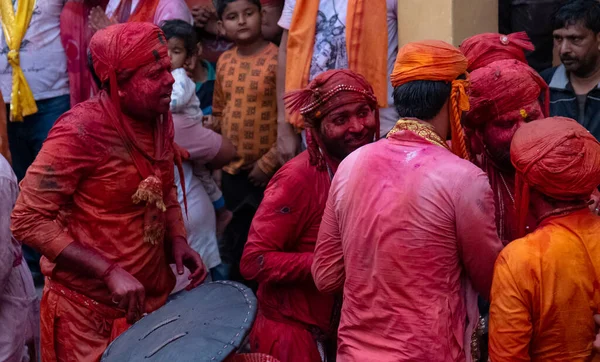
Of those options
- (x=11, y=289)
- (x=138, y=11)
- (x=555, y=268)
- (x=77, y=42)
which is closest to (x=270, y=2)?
(x=138, y=11)

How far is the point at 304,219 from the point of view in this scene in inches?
172

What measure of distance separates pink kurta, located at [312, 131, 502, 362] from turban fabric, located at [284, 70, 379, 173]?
0.87 metres

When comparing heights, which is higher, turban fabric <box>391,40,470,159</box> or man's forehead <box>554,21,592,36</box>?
turban fabric <box>391,40,470,159</box>

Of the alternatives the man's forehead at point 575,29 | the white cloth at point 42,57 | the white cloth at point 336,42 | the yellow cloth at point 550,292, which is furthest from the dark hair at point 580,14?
the white cloth at point 42,57

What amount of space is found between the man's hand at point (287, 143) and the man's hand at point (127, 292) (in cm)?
233

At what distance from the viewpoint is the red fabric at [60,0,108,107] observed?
7309 mm

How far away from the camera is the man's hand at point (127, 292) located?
13.2 ft

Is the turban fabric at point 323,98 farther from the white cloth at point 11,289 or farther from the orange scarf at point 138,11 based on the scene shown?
the orange scarf at point 138,11

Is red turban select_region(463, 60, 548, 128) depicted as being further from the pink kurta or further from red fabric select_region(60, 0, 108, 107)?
red fabric select_region(60, 0, 108, 107)

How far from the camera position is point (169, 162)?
14.9 ft

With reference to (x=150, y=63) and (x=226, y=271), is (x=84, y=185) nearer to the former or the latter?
(x=150, y=63)

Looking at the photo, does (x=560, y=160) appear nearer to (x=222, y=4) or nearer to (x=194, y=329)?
(x=194, y=329)

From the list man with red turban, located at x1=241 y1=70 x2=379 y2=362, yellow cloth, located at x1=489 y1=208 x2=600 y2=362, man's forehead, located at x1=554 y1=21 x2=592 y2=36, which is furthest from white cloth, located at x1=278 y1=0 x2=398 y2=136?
yellow cloth, located at x1=489 y1=208 x2=600 y2=362

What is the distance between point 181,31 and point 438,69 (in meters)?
3.50
